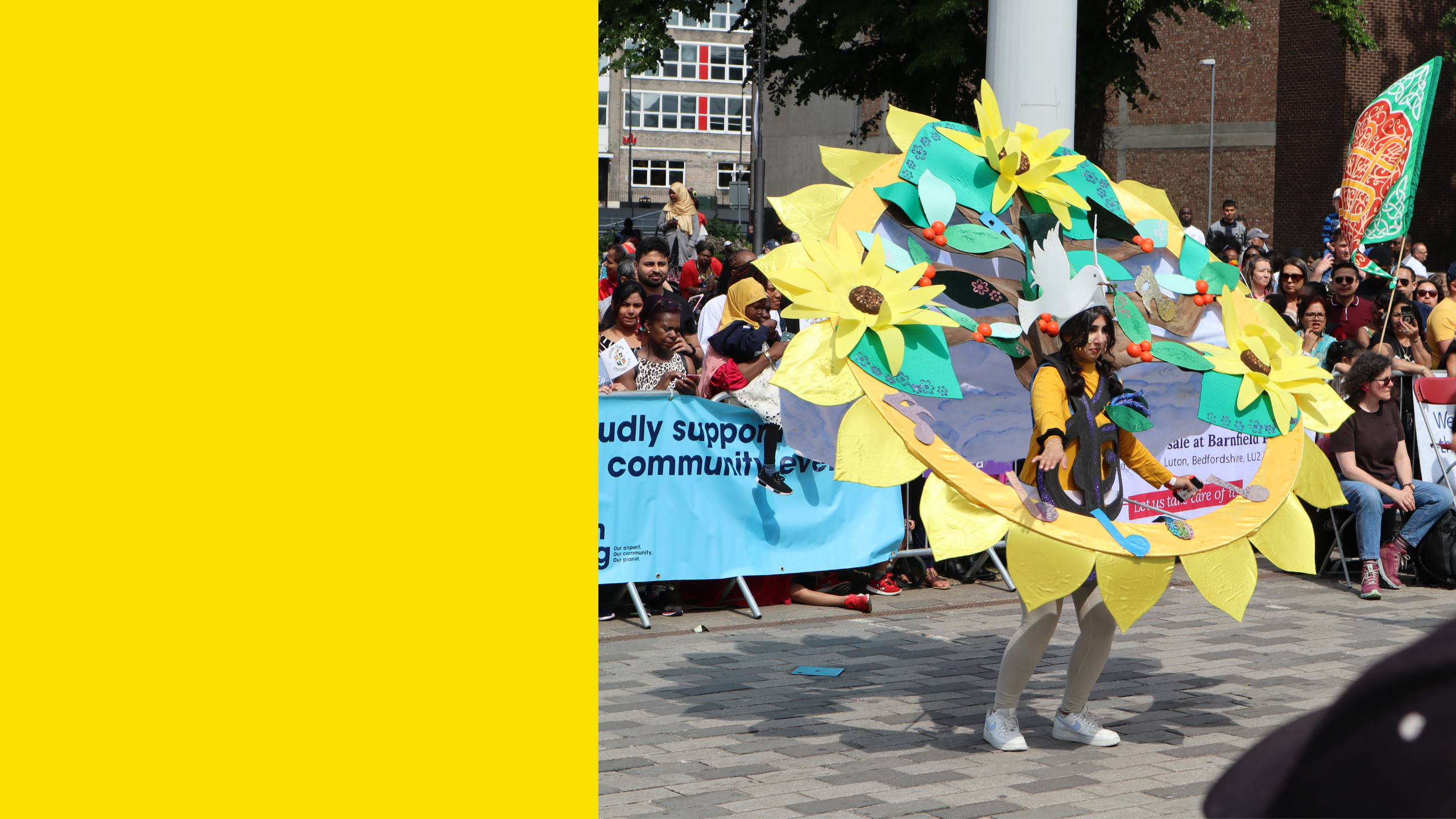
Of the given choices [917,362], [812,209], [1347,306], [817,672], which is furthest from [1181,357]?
[1347,306]

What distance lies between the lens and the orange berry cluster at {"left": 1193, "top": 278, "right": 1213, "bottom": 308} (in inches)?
269

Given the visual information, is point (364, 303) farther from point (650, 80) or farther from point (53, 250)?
point (650, 80)

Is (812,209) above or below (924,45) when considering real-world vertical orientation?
below

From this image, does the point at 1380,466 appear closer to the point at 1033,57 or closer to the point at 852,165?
the point at 1033,57

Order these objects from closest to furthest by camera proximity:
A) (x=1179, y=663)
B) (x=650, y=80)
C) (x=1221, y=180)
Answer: (x=1179, y=663) → (x=1221, y=180) → (x=650, y=80)

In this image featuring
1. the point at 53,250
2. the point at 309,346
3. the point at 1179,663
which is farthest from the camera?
the point at 1179,663

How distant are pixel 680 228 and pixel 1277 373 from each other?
47.4 feet

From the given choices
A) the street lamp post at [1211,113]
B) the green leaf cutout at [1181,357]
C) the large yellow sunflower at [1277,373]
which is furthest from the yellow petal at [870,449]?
the street lamp post at [1211,113]

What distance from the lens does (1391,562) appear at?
10.3m

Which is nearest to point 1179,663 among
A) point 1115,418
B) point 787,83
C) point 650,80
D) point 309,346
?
point 1115,418

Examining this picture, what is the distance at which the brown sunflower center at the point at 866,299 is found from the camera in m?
5.69

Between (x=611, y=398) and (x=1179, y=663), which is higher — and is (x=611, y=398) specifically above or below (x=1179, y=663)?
above

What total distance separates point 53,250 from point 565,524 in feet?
3.19

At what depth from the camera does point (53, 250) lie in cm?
227
